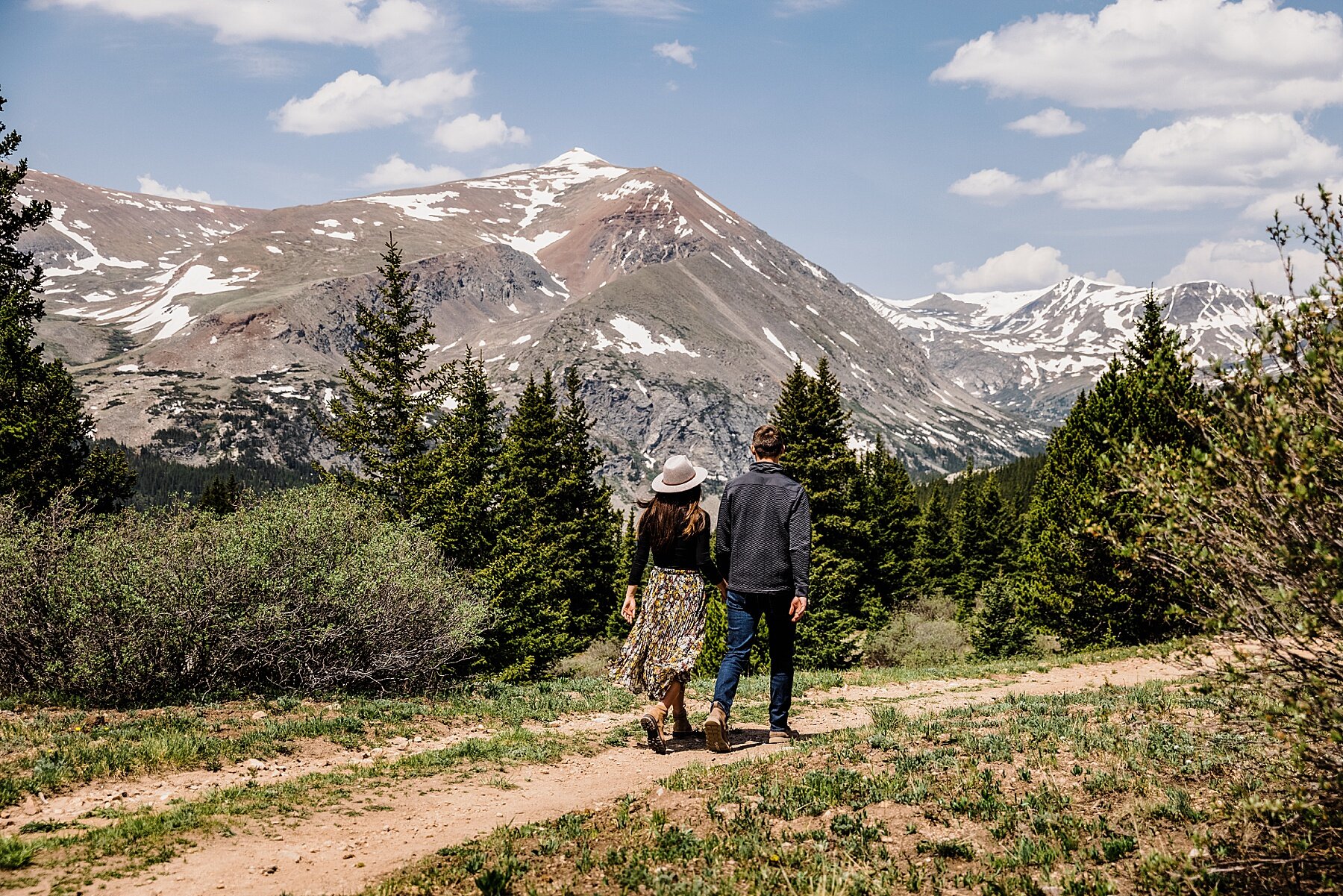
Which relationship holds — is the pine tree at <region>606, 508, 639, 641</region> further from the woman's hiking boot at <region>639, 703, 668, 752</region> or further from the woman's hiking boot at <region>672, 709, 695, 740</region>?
the woman's hiking boot at <region>639, 703, 668, 752</region>

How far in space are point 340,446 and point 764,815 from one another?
29600 mm

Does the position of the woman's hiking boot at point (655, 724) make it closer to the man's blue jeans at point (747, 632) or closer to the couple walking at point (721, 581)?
the couple walking at point (721, 581)

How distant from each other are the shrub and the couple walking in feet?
70.0

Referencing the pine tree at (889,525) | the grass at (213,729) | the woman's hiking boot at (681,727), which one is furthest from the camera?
the pine tree at (889,525)

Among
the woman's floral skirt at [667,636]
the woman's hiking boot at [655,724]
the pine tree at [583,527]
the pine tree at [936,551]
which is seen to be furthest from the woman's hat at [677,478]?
the pine tree at [936,551]

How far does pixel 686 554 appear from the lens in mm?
9273

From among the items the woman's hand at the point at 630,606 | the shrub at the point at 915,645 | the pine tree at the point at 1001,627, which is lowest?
the shrub at the point at 915,645

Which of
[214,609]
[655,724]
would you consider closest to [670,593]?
[655,724]

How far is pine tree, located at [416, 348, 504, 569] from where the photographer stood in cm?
2997

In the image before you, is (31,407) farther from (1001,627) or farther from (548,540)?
(1001,627)

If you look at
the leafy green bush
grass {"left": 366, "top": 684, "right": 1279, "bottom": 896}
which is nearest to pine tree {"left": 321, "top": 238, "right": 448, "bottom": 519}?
the leafy green bush

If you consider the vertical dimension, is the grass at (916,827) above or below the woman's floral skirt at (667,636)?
below

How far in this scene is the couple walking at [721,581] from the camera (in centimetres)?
862

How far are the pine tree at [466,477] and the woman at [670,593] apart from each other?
18449mm
